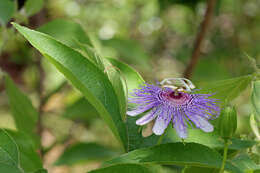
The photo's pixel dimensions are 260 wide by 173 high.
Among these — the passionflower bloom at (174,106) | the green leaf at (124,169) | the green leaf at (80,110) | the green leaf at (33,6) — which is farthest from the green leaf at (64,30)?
the green leaf at (124,169)

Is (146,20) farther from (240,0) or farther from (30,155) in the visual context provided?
(30,155)

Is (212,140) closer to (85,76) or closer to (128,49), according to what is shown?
(85,76)

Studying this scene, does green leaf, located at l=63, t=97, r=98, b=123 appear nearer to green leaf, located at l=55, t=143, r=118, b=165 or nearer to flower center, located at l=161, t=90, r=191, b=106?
green leaf, located at l=55, t=143, r=118, b=165

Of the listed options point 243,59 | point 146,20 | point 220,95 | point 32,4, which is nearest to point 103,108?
point 220,95

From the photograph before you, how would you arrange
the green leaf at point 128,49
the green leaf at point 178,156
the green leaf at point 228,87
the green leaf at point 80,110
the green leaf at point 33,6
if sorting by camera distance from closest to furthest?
the green leaf at point 178,156
the green leaf at point 228,87
the green leaf at point 33,6
the green leaf at point 80,110
the green leaf at point 128,49

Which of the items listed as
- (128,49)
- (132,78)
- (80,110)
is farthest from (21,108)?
(128,49)

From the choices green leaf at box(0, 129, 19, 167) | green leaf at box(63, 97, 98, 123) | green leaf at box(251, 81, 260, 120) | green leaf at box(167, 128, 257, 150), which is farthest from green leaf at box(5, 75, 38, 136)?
green leaf at box(251, 81, 260, 120)

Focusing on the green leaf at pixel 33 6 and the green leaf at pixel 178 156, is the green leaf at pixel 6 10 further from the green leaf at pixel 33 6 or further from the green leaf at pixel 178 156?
the green leaf at pixel 178 156

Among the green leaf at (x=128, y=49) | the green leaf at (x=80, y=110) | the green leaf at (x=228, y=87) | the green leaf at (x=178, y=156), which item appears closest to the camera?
the green leaf at (x=178, y=156)
